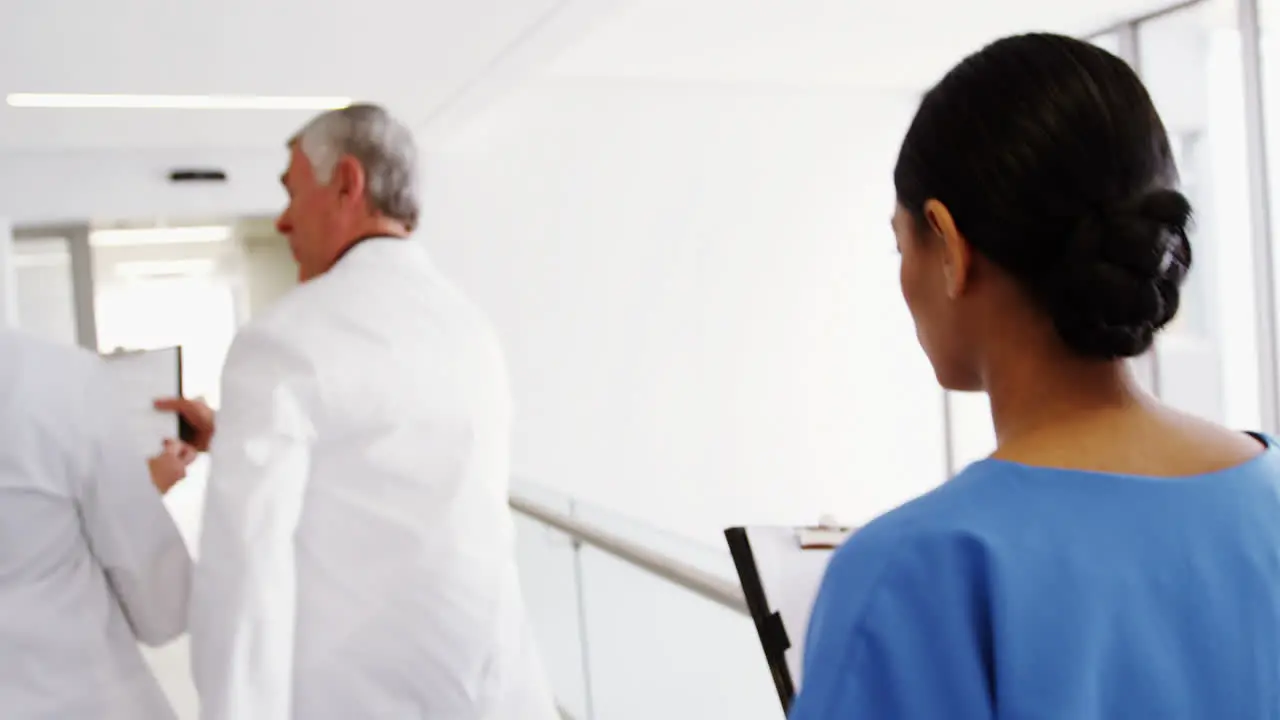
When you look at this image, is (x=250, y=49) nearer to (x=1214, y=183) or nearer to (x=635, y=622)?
(x=635, y=622)

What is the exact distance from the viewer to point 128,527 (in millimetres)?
1481

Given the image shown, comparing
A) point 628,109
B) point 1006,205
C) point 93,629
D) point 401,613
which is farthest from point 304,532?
point 628,109

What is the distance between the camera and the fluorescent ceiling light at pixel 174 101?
3.34m

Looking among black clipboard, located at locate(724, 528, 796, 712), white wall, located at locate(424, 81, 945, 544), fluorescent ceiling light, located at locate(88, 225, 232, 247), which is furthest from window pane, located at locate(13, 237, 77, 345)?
black clipboard, located at locate(724, 528, 796, 712)

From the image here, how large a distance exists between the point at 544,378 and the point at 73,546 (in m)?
3.90

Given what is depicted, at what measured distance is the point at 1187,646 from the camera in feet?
1.84

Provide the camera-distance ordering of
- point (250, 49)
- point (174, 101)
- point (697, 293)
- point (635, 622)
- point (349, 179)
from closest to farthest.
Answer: point (349, 179) → point (635, 622) → point (250, 49) → point (174, 101) → point (697, 293)

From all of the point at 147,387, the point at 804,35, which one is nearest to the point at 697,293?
the point at 804,35

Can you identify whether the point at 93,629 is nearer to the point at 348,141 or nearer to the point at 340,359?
the point at 340,359

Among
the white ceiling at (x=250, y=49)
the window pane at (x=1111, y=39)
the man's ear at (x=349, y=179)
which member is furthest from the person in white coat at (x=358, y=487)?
the window pane at (x=1111, y=39)

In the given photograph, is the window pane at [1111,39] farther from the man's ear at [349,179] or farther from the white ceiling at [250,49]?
the man's ear at [349,179]

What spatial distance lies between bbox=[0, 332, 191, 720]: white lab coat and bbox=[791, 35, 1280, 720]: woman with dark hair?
127cm

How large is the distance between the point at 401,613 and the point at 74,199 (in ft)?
12.7

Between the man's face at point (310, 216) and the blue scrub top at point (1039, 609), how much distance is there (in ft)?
4.17
